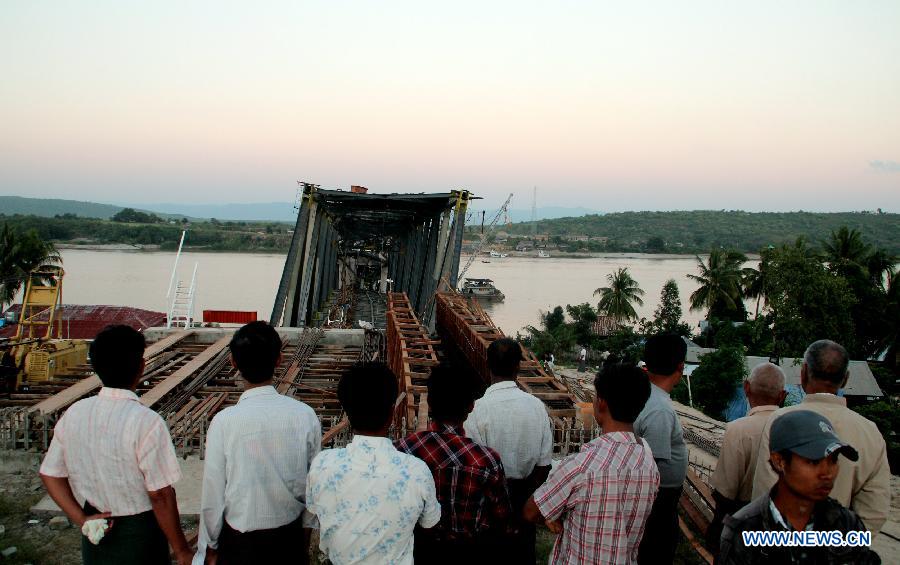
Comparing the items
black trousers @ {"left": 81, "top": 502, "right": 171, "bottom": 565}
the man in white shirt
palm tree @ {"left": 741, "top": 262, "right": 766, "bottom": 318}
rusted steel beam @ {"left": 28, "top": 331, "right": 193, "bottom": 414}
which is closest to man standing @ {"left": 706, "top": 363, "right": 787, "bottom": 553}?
the man in white shirt

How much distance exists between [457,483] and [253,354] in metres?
1.21

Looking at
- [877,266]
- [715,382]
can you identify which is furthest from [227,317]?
[877,266]

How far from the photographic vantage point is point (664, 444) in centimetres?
370

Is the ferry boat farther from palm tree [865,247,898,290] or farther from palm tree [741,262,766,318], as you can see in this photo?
palm tree [865,247,898,290]

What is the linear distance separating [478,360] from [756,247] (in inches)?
5393

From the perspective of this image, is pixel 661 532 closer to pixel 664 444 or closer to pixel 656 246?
pixel 664 444

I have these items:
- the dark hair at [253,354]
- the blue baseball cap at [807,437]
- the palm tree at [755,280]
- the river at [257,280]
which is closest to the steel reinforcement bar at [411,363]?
the dark hair at [253,354]

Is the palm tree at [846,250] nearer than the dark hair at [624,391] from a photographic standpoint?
No

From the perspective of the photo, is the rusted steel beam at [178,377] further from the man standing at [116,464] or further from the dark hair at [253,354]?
the dark hair at [253,354]

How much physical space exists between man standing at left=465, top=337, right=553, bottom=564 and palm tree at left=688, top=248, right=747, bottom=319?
1693 inches

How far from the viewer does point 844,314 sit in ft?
108

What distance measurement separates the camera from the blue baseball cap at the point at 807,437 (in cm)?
232

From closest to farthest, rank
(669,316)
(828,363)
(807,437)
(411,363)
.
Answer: (807,437) < (828,363) < (411,363) < (669,316)

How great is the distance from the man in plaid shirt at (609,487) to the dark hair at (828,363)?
1012 millimetres
